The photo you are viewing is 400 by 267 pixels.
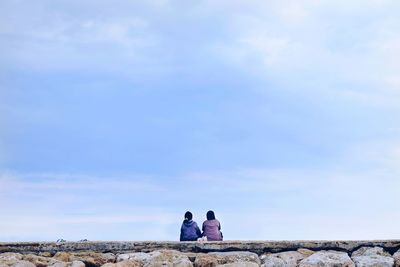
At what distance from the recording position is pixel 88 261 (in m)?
9.25

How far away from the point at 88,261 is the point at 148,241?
2.91 ft

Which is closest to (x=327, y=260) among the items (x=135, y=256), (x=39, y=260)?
(x=135, y=256)

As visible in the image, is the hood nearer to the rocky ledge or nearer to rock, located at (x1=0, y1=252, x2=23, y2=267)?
the rocky ledge

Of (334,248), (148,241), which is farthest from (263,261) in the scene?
(148,241)

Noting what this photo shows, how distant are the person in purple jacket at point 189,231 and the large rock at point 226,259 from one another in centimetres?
182

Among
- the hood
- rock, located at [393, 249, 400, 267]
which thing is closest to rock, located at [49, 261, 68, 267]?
the hood

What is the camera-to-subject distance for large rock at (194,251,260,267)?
8.99 meters

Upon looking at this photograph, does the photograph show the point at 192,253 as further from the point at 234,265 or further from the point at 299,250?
the point at 299,250

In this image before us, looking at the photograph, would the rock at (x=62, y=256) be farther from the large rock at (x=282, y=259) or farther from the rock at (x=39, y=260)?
the large rock at (x=282, y=259)

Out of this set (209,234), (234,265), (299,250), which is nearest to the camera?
(234,265)

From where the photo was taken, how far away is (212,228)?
37.7ft

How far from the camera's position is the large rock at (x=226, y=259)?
8992mm

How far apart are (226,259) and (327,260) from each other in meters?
1.36

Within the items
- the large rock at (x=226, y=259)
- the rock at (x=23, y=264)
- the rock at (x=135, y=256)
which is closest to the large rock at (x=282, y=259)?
the large rock at (x=226, y=259)
